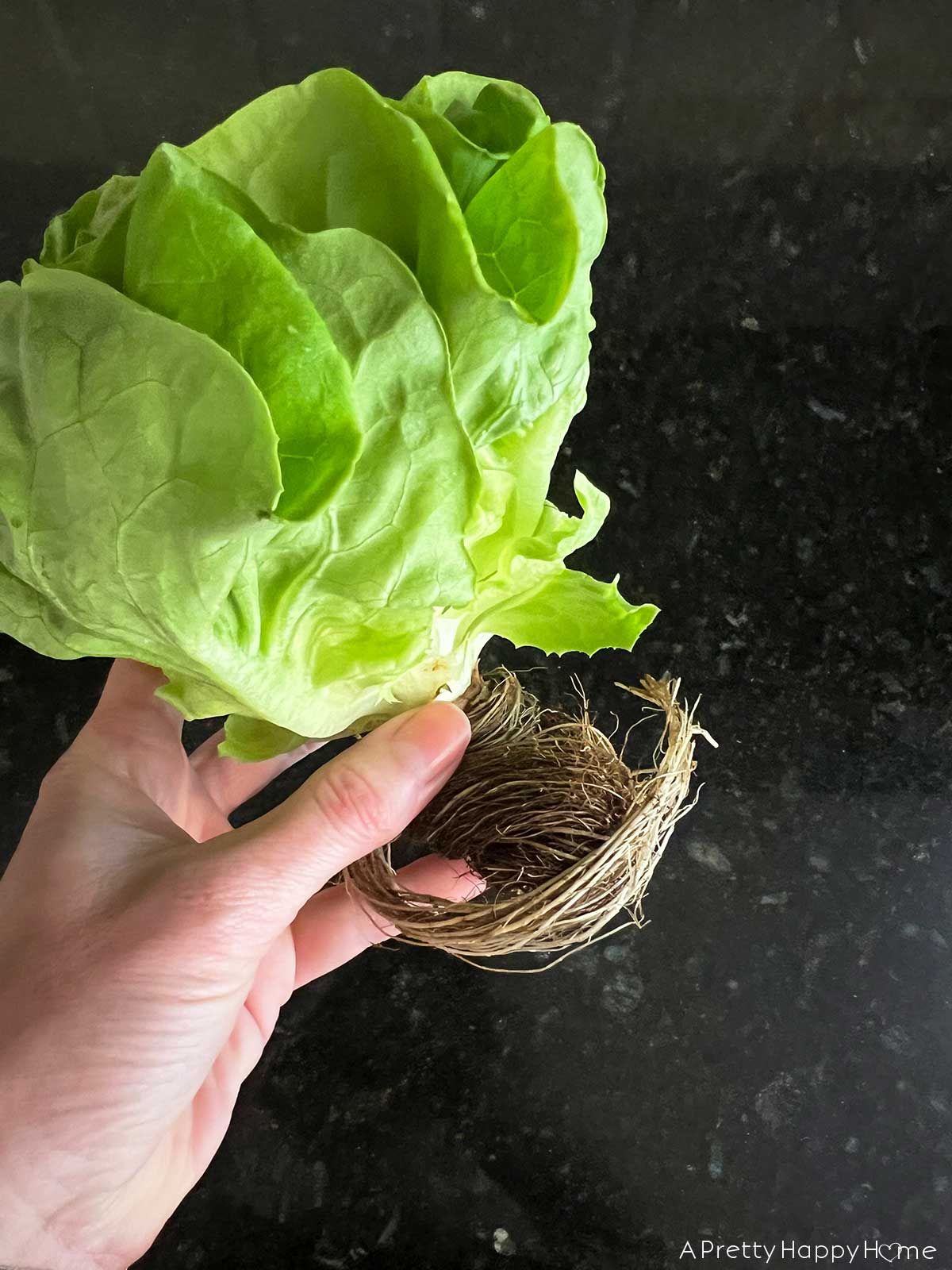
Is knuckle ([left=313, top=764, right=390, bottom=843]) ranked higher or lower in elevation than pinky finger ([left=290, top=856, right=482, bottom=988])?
higher

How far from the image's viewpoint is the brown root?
4.78 feet

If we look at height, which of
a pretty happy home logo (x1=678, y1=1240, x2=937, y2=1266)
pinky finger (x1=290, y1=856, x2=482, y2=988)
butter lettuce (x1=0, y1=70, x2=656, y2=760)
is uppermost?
butter lettuce (x1=0, y1=70, x2=656, y2=760)

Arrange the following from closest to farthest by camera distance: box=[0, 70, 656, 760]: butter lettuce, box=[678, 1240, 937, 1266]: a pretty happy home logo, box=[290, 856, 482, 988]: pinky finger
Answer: box=[0, 70, 656, 760]: butter lettuce, box=[290, 856, 482, 988]: pinky finger, box=[678, 1240, 937, 1266]: a pretty happy home logo

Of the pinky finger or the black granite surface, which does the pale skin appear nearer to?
the pinky finger

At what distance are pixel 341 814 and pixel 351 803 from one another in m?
0.02

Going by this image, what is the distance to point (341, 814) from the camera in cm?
123

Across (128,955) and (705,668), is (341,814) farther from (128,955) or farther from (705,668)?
(705,668)

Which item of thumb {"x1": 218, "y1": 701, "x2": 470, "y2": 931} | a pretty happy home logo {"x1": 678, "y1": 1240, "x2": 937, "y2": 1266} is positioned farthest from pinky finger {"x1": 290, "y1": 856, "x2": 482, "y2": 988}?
a pretty happy home logo {"x1": 678, "y1": 1240, "x2": 937, "y2": 1266}

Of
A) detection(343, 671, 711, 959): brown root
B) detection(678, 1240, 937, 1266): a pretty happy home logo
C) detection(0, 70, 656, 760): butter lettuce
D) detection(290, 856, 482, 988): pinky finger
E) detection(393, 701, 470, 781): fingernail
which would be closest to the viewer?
detection(0, 70, 656, 760): butter lettuce

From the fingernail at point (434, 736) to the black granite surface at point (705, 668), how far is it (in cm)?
66

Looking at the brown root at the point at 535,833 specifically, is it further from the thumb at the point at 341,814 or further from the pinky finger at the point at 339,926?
the thumb at the point at 341,814

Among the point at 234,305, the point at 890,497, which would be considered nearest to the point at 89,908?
the point at 234,305

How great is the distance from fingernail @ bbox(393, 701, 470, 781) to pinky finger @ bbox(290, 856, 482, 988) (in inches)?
15.8

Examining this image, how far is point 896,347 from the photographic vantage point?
2139 millimetres
